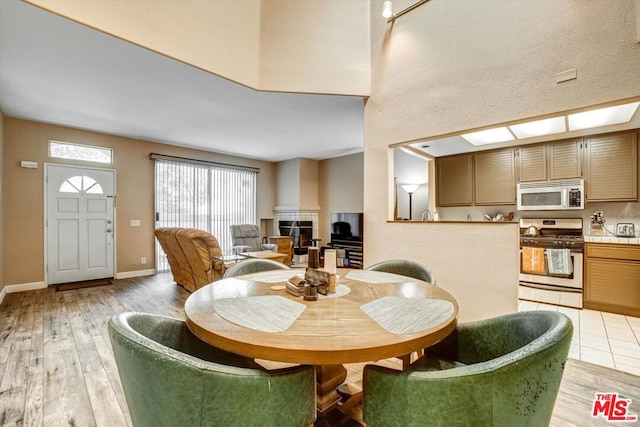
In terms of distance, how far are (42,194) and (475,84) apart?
20.0ft

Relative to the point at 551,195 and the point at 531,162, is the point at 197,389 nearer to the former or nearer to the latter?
the point at 551,195

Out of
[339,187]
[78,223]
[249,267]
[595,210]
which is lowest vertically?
[249,267]

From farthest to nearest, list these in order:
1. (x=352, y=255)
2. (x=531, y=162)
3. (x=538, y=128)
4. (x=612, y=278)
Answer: (x=352, y=255) → (x=531, y=162) → (x=538, y=128) → (x=612, y=278)

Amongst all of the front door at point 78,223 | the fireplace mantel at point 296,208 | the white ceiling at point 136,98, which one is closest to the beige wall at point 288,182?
the fireplace mantel at point 296,208

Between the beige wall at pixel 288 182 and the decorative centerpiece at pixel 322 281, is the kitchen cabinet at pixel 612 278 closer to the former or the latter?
the decorative centerpiece at pixel 322 281

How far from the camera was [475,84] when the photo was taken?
2.58m

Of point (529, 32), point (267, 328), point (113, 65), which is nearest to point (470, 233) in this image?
point (529, 32)

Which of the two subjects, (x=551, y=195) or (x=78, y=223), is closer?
(x=551, y=195)

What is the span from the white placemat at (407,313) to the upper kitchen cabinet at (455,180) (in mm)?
3614

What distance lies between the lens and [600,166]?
11.3 ft

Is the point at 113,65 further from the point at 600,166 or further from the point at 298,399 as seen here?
the point at 600,166

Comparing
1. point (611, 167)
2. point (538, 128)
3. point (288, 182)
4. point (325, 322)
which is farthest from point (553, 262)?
point (288, 182)

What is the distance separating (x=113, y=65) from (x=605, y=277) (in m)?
5.72

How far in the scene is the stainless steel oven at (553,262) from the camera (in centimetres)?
342
